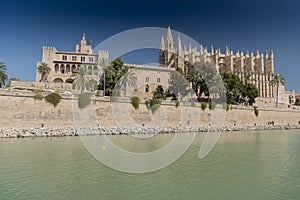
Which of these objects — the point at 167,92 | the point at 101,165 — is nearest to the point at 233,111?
the point at 167,92

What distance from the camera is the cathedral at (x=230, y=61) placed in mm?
62875

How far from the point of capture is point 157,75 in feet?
171

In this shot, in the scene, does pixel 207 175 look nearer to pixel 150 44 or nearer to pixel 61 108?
pixel 150 44

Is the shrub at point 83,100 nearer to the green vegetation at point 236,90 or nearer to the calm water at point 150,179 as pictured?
the calm water at point 150,179

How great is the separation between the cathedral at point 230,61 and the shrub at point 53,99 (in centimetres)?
3950

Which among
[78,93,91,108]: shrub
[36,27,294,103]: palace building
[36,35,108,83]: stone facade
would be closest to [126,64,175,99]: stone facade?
[36,27,294,103]: palace building

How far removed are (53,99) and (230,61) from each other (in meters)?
53.8

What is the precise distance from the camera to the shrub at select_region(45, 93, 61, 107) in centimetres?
2528

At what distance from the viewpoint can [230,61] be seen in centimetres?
6644

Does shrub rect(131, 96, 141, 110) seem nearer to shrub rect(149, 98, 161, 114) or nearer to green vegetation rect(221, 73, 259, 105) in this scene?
shrub rect(149, 98, 161, 114)

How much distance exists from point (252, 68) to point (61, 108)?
56963 millimetres

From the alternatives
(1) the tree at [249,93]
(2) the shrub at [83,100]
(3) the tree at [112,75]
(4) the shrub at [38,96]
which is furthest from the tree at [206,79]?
(4) the shrub at [38,96]

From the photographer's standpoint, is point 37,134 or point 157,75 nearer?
point 37,134

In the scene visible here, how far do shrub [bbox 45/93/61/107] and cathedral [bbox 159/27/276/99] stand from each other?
3950cm
